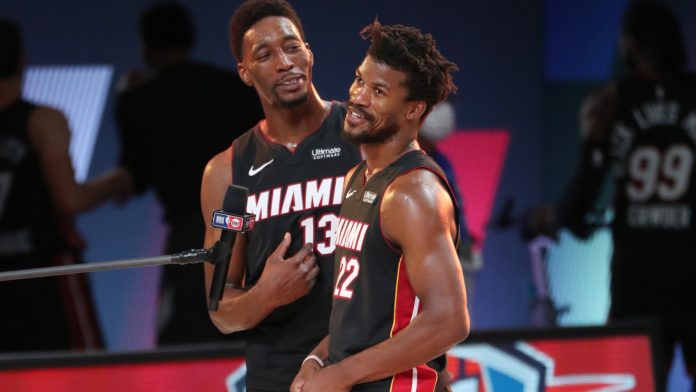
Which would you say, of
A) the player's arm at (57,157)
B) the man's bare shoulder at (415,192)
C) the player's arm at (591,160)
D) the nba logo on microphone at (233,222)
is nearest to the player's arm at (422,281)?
the man's bare shoulder at (415,192)

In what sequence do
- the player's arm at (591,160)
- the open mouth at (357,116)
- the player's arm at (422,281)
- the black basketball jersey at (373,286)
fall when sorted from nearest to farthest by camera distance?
the player's arm at (422,281), the black basketball jersey at (373,286), the open mouth at (357,116), the player's arm at (591,160)

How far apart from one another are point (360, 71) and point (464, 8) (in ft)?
14.9

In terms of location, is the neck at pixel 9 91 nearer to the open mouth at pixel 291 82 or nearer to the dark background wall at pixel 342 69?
the dark background wall at pixel 342 69

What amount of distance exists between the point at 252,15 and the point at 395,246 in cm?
104

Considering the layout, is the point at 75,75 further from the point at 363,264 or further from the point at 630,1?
the point at 363,264

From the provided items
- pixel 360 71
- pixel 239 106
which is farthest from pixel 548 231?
pixel 360 71

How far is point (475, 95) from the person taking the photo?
7.68m

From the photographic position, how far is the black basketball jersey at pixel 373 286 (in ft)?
9.79

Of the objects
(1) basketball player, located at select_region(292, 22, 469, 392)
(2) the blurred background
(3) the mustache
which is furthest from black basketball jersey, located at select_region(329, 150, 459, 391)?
(2) the blurred background

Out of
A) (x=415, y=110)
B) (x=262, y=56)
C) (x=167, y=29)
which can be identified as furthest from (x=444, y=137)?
(x=415, y=110)

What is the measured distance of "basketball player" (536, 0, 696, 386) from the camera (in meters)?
5.89

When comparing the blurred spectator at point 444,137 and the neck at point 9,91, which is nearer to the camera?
the neck at point 9,91

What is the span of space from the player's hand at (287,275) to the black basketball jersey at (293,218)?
0.09m

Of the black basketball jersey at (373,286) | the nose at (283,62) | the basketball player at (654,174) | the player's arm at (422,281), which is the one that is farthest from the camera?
the basketball player at (654,174)
